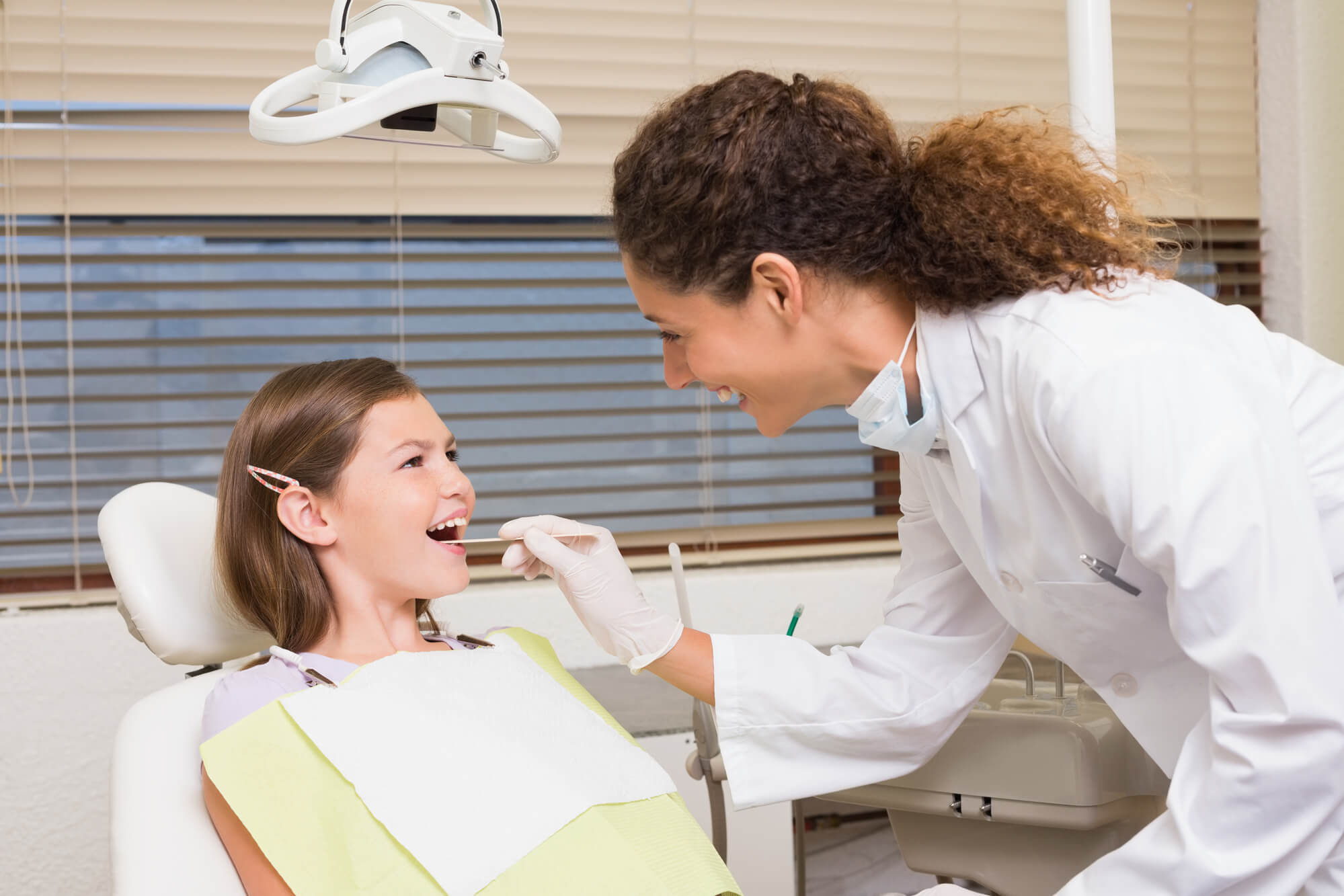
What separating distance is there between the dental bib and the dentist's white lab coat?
15cm

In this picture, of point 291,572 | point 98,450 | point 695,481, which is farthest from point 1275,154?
point 98,450

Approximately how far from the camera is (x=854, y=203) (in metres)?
0.99

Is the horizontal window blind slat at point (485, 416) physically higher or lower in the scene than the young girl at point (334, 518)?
higher

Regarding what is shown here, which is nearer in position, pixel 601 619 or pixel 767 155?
pixel 767 155

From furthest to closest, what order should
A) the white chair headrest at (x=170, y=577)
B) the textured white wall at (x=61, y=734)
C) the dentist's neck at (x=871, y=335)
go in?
the textured white wall at (x=61, y=734) < the white chair headrest at (x=170, y=577) < the dentist's neck at (x=871, y=335)

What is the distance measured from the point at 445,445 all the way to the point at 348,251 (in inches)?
34.5

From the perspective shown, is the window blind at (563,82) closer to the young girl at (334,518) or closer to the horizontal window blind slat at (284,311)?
the horizontal window blind slat at (284,311)

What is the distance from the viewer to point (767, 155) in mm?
977

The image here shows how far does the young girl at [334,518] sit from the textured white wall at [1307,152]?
1.94 m

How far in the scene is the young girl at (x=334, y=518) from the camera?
49.9 inches

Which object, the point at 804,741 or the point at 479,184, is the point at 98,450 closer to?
the point at 479,184

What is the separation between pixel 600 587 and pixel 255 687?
0.38 meters

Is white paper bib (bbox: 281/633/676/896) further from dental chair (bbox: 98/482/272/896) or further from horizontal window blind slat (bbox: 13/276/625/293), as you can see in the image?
horizontal window blind slat (bbox: 13/276/625/293)

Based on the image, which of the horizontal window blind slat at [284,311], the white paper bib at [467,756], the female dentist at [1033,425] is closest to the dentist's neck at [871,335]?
the female dentist at [1033,425]
